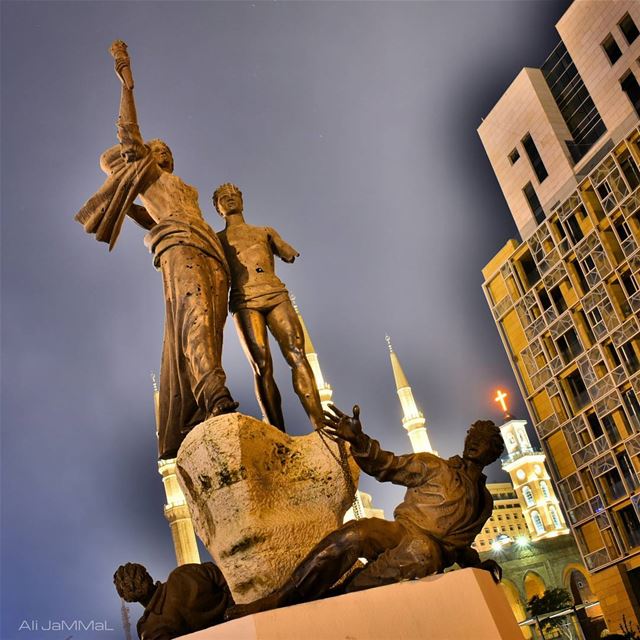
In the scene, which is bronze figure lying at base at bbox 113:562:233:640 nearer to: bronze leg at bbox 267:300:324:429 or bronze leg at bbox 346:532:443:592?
bronze leg at bbox 346:532:443:592

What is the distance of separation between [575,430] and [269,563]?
29.2 metres

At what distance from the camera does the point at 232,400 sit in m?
5.86

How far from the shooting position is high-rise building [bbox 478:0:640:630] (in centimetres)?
2936

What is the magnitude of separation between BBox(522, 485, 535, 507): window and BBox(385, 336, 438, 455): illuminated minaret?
25.9ft

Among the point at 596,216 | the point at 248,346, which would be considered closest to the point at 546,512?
the point at 596,216

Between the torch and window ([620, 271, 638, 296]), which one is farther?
window ([620, 271, 638, 296])

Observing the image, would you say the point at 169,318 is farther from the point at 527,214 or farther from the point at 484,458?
the point at 527,214

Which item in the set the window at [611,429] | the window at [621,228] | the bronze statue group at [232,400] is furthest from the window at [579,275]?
the bronze statue group at [232,400]

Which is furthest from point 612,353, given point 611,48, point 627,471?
point 611,48

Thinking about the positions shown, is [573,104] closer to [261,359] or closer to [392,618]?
[261,359]

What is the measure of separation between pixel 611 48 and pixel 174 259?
30306 millimetres

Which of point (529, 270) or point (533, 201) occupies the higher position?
point (533, 201)

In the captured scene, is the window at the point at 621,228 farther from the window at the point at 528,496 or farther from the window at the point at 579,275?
the window at the point at 528,496

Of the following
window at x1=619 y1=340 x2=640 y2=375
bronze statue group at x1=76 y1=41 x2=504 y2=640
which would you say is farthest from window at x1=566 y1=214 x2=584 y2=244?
bronze statue group at x1=76 y1=41 x2=504 y2=640
